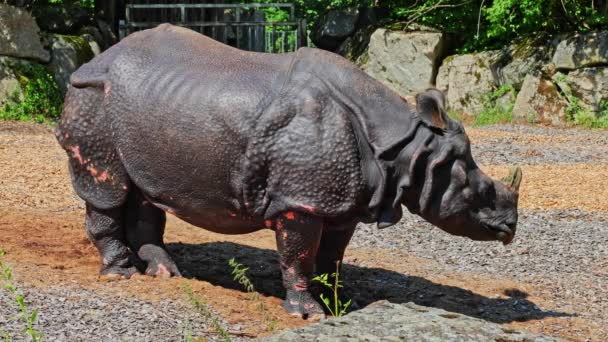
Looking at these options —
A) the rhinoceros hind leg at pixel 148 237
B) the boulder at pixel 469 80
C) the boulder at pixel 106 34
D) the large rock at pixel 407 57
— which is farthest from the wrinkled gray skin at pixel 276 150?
the boulder at pixel 106 34

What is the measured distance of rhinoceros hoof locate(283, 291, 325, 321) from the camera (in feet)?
20.8

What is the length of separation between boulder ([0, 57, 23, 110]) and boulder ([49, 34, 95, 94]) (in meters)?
0.98

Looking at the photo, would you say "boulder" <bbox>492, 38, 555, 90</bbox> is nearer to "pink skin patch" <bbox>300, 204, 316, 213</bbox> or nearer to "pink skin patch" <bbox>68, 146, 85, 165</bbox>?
"pink skin patch" <bbox>68, 146, 85, 165</bbox>

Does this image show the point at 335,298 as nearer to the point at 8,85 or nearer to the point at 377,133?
the point at 377,133

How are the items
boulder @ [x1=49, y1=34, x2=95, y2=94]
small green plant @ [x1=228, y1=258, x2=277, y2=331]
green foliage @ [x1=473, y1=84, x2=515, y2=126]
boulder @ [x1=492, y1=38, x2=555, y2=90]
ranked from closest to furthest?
small green plant @ [x1=228, y1=258, x2=277, y2=331] → boulder @ [x1=49, y1=34, x2=95, y2=94] → green foliage @ [x1=473, y1=84, x2=515, y2=126] → boulder @ [x1=492, y1=38, x2=555, y2=90]

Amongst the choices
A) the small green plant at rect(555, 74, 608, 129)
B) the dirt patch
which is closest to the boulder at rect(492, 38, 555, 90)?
the small green plant at rect(555, 74, 608, 129)

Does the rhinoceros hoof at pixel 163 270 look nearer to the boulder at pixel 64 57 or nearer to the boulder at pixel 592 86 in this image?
the boulder at pixel 64 57

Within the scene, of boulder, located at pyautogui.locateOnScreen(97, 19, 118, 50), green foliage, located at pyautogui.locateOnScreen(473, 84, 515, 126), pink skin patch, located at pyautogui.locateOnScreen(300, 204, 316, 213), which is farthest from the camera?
boulder, located at pyautogui.locateOnScreen(97, 19, 118, 50)

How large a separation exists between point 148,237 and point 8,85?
410 inches

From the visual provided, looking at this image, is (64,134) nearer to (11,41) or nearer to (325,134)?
(325,134)

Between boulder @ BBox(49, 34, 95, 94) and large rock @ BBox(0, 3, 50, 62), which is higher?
large rock @ BBox(0, 3, 50, 62)

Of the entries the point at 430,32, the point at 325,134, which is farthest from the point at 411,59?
the point at 325,134

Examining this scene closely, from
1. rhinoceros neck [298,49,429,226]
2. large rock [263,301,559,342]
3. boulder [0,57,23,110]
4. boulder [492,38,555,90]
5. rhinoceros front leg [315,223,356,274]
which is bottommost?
boulder [0,57,23,110]

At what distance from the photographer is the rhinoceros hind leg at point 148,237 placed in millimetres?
6934
